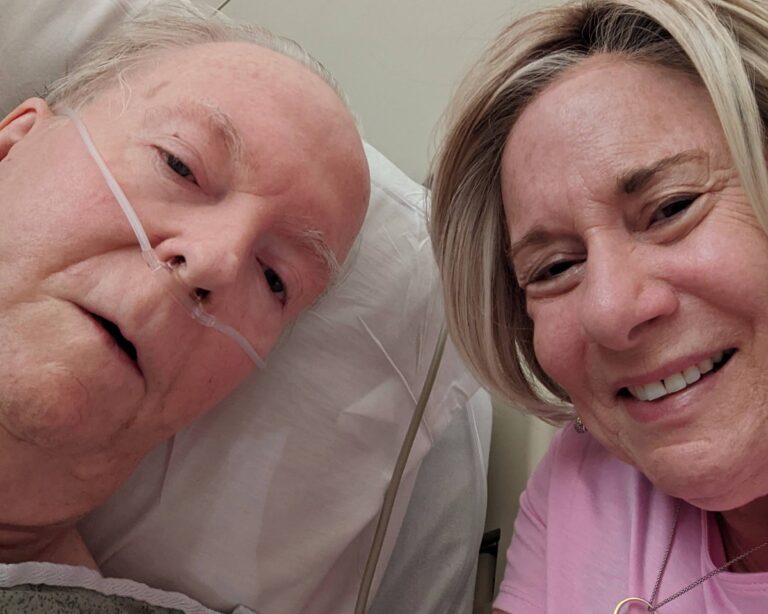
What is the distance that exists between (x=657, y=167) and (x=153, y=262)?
23.5 inches

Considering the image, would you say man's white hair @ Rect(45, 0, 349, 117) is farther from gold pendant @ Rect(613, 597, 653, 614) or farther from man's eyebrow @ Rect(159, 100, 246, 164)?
gold pendant @ Rect(613, 597, 653, 614)

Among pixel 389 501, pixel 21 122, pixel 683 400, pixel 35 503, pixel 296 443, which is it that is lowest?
pixel 389 501

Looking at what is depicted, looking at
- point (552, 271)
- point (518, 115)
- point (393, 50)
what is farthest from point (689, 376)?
point (393, 50)

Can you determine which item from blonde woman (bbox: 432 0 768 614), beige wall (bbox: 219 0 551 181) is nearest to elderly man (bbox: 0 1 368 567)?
blonde woman (bbox: 432 0 768 614)

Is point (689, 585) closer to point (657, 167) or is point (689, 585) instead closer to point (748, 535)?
point (748, 535)

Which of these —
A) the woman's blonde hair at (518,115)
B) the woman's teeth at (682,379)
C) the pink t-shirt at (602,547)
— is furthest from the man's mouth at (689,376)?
the pink t-shirt at (602,547)

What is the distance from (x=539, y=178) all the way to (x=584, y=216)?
92mm

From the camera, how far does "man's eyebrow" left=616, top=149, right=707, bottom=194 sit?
0.91 metres

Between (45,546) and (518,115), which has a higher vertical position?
(518,115)

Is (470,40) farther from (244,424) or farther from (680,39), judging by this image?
(244,424)

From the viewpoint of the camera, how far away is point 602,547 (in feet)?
3.72

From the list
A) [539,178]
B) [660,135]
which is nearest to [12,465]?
[539,178]

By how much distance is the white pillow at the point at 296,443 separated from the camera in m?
1.28

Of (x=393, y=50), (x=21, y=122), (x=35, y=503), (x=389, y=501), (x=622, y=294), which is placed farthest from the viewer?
(x=393, y=50)
